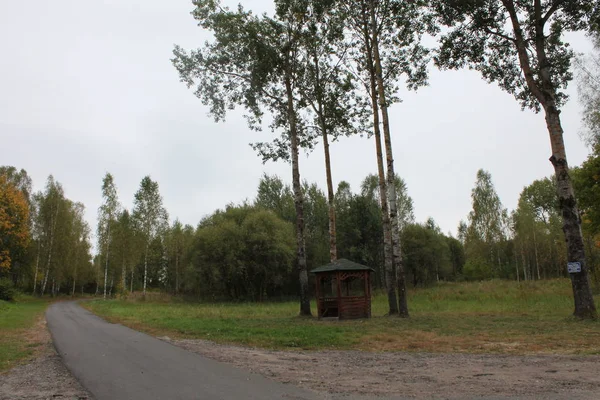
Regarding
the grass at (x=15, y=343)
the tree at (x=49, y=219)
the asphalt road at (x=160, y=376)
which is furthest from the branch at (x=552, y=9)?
the tree at (x=49, y=219)

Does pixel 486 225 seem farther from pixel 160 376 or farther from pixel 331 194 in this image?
pixel 160 376

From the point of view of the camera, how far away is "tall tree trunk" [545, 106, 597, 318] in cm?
1315

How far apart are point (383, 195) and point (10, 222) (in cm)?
3484

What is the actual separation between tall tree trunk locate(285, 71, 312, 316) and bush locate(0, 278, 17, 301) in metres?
28.9

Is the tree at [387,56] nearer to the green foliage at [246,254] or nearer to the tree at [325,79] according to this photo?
the tree at [325,79]

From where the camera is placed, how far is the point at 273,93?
2250 centimetres

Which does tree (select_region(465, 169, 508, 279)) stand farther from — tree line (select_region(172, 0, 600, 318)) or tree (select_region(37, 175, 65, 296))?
tree (select_region(37, 175, 65, 296))

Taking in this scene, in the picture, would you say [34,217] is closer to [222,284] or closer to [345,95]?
[222,284]

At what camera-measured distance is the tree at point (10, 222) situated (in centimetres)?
3653

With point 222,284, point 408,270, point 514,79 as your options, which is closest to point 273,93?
point 514,79

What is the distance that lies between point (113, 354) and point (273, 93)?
1613cm

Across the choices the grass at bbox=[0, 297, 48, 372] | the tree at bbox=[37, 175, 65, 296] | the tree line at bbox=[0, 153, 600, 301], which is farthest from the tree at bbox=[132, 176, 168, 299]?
the grass at bbox=[0, 297, 48, 372]

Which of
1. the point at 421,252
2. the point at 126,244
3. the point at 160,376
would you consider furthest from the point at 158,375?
the point at 421,252

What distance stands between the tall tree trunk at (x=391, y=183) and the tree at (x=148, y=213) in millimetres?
36866
